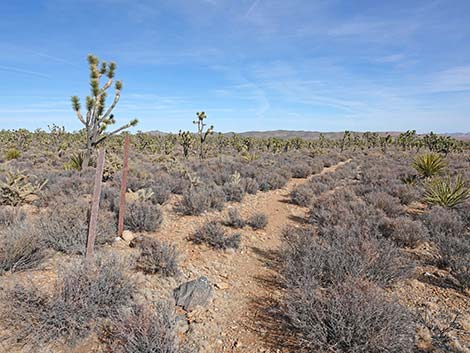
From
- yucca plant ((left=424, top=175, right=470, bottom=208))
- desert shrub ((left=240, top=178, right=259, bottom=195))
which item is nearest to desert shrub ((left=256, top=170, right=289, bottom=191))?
desert shrub ((left=240, top=178, right=259, bottom=195))

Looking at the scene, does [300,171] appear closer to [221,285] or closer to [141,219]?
[141,219]

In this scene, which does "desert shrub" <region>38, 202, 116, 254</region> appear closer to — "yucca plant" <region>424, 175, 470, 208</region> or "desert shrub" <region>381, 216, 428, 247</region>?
"desert shrub" <region>381, 216, 428, 247</region>

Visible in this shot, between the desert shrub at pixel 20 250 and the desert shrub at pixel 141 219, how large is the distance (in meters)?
1.96

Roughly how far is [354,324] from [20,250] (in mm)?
4568

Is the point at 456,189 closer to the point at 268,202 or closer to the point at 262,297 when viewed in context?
the point at 268,202

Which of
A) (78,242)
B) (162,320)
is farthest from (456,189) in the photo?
(78,242)

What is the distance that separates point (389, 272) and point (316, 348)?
80.2 inches

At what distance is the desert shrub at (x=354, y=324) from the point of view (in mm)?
2646

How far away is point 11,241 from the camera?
4.04 meters

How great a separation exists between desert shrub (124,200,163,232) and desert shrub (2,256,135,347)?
282cm

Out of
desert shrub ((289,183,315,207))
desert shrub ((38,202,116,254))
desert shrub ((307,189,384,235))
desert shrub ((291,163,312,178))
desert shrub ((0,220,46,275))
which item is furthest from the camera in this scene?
desert shrub ((291,163,312,178))

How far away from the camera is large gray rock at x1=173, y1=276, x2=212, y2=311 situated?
374 centimetres

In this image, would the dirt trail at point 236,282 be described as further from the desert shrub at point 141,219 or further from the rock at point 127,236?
the rock at point 127,236

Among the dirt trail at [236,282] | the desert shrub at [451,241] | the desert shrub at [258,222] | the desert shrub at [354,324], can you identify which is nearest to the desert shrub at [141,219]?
the dirt trail at [236,282]
